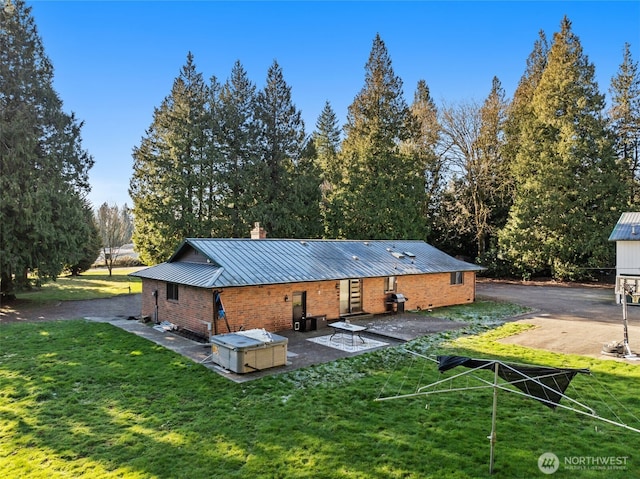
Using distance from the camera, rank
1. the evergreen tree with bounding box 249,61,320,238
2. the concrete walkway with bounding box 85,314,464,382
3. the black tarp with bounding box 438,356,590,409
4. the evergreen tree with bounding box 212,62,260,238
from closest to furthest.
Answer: the black tarp with bounding box 438,356,590,409, the concrete walkway with bounding box 85,314,464,382, the evergreen tree with bounding box 212,62,260,238, the evergreen tree with bounding box 249,61,320,238

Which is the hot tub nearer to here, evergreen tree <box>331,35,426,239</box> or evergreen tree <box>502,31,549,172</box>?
evergreen tree <box>331,35,426,239</box>

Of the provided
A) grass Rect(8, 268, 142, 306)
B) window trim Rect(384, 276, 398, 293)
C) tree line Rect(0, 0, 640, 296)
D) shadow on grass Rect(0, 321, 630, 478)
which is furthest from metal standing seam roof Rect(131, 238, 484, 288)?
tree line Rect(0, 0, 640, 296)

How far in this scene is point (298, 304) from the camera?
15.5m

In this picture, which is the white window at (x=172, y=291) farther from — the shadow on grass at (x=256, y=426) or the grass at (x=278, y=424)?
the shadow on grass at (x=256, y=426)

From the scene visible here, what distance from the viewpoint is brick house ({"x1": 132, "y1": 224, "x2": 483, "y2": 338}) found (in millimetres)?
13617

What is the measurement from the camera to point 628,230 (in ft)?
71.3

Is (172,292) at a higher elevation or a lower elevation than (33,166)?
lower

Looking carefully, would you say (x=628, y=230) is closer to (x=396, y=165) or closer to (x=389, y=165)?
(x=396, y=165)

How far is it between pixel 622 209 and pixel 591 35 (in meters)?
Result: 14.0

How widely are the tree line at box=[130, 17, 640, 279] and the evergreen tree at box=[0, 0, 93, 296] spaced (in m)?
7.11

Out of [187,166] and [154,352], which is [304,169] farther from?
[154,352]

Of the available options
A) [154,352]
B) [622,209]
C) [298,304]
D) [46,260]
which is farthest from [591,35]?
[46,260]

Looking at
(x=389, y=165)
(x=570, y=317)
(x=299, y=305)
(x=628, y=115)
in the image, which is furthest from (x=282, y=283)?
(x=628, y=115)

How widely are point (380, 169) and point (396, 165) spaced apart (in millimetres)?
1424
